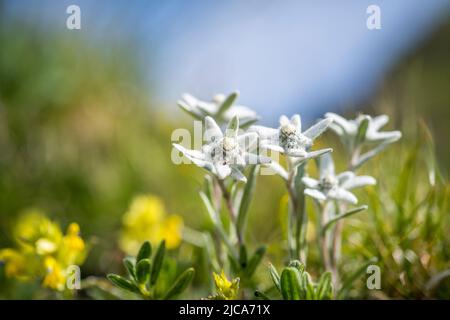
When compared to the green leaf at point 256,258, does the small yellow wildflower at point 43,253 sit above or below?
above

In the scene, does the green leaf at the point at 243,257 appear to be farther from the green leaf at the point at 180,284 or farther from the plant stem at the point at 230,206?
the green leaf at the point at 180,284

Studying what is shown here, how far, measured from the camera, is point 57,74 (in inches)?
124

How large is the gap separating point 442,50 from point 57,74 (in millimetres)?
6403

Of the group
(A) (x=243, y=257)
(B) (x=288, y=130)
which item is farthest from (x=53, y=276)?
(B) (x=288, y=130)

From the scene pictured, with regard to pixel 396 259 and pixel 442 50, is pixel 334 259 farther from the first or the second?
pixel 442 50

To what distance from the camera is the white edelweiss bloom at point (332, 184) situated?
43.6 inches

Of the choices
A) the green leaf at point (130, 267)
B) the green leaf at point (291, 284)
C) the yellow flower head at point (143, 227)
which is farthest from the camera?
the yellow flower head at point (143, 227)

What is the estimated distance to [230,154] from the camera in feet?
3.49

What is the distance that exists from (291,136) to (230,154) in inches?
5.1

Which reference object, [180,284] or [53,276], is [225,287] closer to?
[180,284]

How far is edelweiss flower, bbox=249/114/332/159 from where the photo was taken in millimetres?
1058

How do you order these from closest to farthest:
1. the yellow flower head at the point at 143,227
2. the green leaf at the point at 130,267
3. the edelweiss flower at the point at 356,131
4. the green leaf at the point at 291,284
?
the green leaf at the point at 291,284, the green leaf at the point at 130,267, the edelweiss flower at the point at 356,131, the yellow flower head at the point at 143,227

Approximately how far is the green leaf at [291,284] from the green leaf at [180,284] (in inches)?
8.3

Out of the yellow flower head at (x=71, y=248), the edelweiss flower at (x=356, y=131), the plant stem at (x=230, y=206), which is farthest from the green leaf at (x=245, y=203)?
the yellow flower head at (x=71, y=248)
